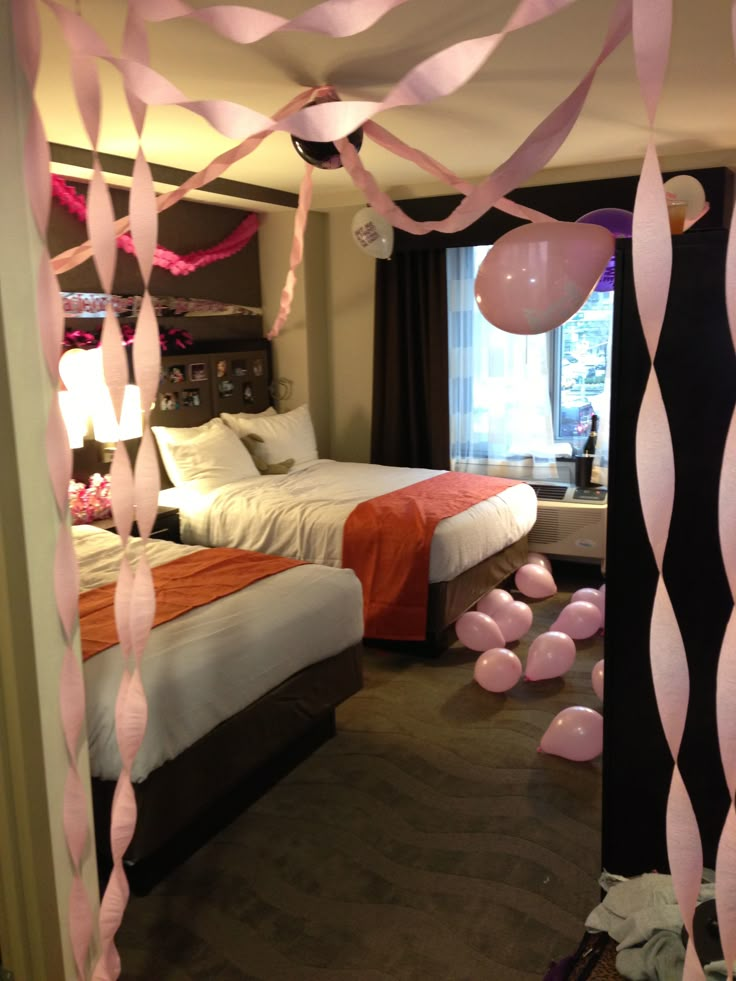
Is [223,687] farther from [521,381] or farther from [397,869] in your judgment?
[521,381]

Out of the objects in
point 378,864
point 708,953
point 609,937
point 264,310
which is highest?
point 264,310

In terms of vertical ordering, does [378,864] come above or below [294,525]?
below

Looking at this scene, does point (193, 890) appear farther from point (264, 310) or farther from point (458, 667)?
point (264, 310)

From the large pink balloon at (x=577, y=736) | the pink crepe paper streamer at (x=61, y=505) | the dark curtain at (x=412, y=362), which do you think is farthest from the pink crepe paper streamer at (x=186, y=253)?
the large pink balloon at (x=577, y=736)

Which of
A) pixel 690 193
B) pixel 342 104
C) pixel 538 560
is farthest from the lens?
pixel 538 560

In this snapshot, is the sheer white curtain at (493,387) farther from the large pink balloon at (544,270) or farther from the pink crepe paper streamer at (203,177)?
the large pink balloon at (544,270)

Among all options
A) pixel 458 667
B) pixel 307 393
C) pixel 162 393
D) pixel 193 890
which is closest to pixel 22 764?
pixel 193 890

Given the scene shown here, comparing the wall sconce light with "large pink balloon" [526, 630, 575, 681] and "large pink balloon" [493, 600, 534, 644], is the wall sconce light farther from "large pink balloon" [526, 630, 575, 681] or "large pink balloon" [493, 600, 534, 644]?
"large pink balloon" [526, 630, 575, 681]

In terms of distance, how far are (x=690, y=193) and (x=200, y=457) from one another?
115 inches

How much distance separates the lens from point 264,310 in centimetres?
570

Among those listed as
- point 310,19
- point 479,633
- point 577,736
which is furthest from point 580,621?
point 310,19

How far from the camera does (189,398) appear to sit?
4992 mm

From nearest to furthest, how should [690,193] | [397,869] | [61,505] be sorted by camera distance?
[61,505] < [397,869] < [690,193]

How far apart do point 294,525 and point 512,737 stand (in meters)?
1.55
